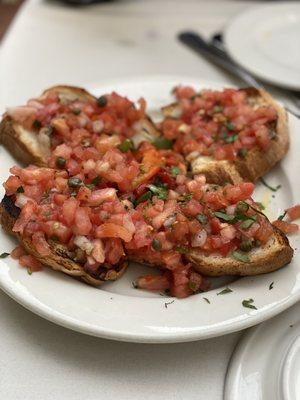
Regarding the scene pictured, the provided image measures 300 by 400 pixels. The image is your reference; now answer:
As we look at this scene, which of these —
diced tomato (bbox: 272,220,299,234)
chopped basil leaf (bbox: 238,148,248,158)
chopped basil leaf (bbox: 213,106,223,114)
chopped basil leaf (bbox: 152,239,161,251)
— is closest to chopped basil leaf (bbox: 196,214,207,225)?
A: chopped basil leaf (bbox: 152,239,161,251)

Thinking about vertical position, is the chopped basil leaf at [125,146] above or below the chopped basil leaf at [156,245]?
above

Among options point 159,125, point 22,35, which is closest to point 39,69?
point 22,35

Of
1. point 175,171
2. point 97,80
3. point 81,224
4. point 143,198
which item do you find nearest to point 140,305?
point 81,224

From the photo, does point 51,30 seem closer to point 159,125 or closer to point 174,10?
point 174,10

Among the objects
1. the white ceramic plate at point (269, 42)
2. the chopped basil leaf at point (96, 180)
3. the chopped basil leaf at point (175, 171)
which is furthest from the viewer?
the white ceramic plate at point (269, 42)

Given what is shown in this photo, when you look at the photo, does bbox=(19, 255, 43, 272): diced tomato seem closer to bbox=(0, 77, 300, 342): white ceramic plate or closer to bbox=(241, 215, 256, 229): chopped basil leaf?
bbox=(0, 77, 300, 342): white ceramic plate

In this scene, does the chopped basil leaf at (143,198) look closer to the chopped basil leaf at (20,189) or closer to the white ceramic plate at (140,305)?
the white ceramic plate at (140,305)

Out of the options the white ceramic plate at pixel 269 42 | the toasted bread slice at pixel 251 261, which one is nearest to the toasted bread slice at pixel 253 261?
the toasted bread slice at pixel 251 261
